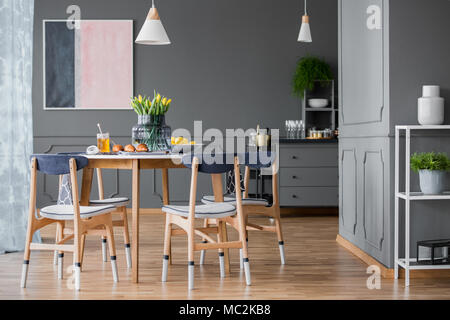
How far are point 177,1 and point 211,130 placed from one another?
158 cm

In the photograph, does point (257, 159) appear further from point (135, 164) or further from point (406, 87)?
point (406, 87)

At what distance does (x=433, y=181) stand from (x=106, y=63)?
14.0ft

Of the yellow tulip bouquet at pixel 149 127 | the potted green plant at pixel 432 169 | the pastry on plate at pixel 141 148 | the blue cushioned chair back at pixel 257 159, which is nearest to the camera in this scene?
the potted green plant at pixel 432 169

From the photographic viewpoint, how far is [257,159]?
321 centimetres

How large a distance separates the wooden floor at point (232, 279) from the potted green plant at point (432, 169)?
578mm

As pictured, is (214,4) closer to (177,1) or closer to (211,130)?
(177,1)

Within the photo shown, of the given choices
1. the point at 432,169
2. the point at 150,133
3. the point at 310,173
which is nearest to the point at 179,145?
the point at 150,133

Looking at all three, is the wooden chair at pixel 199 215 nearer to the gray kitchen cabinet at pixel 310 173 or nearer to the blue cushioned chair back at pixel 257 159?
the blue cushioned chair back at pixel 257 159

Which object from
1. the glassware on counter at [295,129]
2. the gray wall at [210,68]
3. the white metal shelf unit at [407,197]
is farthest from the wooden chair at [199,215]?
the gray wall at [210,68]

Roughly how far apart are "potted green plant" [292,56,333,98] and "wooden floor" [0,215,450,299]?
2280 millimetres

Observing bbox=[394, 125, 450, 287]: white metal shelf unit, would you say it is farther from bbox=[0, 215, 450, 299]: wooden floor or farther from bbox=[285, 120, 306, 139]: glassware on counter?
bbox=[285, 120, 306, 139]: glassware on counter

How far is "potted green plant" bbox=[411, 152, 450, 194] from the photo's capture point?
298 cm

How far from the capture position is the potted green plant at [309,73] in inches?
236
